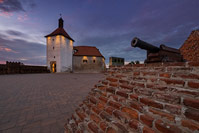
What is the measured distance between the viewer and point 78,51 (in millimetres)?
24125

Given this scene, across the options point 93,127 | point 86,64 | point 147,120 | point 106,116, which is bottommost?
point 93,127

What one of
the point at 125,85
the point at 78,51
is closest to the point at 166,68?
the point at 125,85

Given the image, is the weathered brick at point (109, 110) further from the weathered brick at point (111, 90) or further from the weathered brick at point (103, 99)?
the weathered brick at point (111, 90)

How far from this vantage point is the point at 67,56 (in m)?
21.1

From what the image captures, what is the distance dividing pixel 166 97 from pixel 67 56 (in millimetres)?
→ 22212

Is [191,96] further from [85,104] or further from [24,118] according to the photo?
[24,118]

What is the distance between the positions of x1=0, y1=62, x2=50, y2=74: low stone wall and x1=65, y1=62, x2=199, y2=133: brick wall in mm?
18814

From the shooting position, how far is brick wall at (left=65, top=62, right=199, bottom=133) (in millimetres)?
700

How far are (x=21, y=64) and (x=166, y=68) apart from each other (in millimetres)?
22080

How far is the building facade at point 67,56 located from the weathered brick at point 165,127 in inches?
824

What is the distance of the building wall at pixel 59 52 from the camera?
64.2 feet

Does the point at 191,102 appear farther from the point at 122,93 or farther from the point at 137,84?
the point at 122,93

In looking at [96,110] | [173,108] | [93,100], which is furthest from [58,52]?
[173,108]

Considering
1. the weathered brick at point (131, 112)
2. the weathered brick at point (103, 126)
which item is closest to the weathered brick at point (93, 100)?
the weathered brick at point (103, 126)
